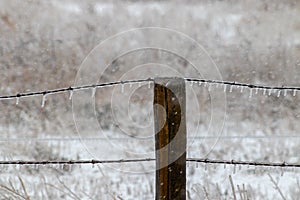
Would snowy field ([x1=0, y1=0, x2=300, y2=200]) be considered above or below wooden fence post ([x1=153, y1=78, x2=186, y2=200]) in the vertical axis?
above

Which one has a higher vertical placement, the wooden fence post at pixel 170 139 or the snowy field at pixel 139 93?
the snowy field at pixel 139 93

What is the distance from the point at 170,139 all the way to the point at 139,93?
582 centimetres

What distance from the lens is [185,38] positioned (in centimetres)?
838

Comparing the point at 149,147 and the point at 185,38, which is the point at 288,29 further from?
the point at 149,147

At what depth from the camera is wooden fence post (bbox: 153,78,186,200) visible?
1.69 meters

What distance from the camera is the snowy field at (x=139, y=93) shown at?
5241 millimetres

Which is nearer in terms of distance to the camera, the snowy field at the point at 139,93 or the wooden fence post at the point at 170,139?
the wooden fence post at the point at 170,139

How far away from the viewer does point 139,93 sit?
751 cm

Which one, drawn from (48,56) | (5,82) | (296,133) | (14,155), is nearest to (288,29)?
(296,133)

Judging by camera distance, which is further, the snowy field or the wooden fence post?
the snowy field

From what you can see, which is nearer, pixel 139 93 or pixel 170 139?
pixel 170 139

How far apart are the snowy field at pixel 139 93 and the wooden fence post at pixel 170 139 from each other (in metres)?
2.76

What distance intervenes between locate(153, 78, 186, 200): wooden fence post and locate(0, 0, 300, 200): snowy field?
9.05 ft

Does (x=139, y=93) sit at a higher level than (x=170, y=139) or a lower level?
higher
